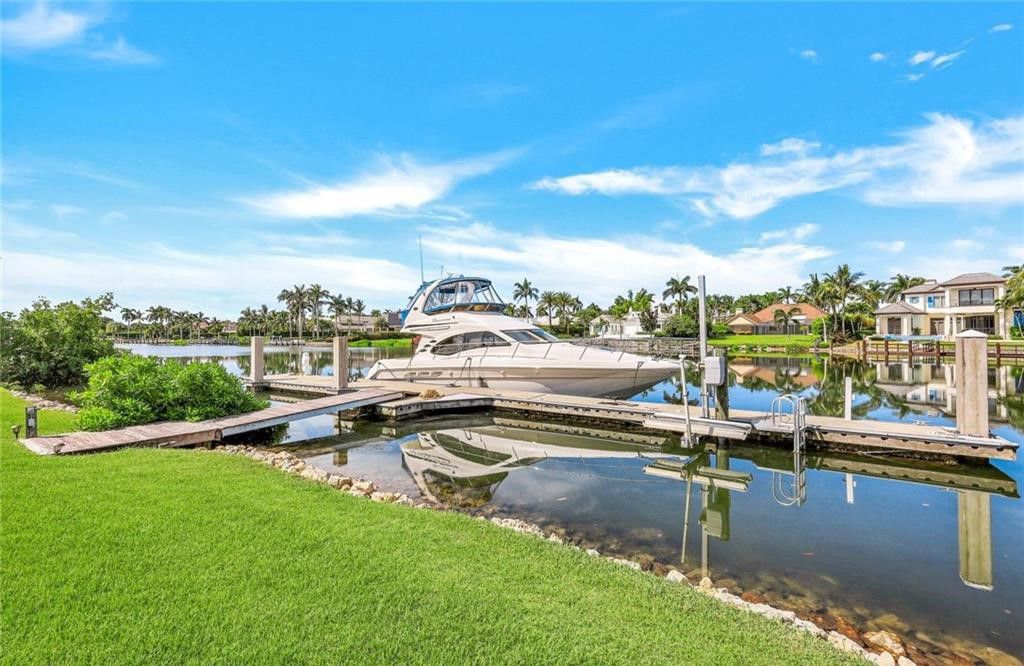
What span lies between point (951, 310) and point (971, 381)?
170ft

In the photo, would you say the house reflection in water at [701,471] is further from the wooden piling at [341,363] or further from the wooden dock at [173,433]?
the wooden piling at [341,363]

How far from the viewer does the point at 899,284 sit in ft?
240

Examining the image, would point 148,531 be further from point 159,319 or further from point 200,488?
point 159,319

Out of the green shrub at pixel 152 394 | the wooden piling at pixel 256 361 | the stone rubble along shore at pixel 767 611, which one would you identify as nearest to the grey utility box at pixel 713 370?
the stone rubble along shore at pixel 767 611

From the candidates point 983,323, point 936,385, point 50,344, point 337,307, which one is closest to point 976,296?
point 983,323

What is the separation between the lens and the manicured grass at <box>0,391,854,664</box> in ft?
9.77

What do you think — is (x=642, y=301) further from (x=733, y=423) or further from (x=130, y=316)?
(x=130, y=316)

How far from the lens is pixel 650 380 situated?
1454 centimetres

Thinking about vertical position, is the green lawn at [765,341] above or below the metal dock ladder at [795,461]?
above

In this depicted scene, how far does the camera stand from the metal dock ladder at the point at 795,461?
25.8ft

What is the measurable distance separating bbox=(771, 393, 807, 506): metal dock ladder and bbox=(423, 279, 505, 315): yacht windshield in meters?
10.4

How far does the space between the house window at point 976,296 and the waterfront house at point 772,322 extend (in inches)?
884

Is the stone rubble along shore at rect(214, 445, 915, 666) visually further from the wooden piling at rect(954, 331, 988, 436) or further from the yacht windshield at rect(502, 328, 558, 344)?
the yacht windshield at rect(502, 328, 558, 344)

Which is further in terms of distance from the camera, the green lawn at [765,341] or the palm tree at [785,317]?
the palm tree at [785,317]
